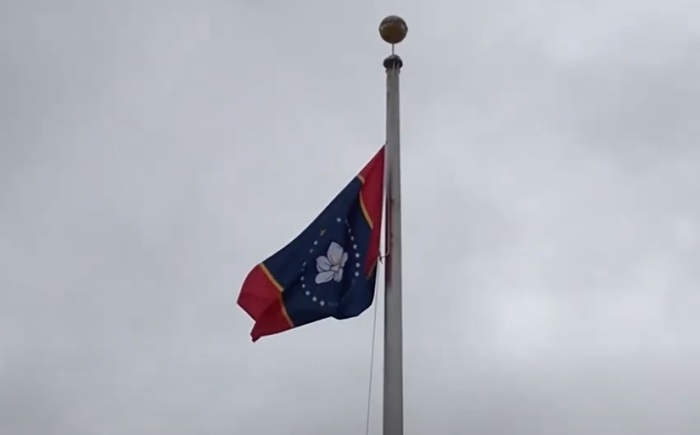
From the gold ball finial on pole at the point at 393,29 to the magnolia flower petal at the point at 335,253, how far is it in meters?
3.10

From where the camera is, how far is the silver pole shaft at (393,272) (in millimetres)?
12477

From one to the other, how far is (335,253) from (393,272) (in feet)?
2.83

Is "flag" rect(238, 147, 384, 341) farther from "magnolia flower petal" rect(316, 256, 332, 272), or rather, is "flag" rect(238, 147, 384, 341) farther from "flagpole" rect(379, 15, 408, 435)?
"flagpole" rect(379, 15, 408, 435)

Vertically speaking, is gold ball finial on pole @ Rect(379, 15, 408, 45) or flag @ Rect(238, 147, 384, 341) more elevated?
gold ball finial on pole @ Rect(379, 15, 408, 45)

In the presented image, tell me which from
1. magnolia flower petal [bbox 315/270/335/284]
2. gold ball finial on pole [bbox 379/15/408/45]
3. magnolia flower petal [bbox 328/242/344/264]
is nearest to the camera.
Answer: magnolia flower petal [bbox 315/270/335/284]

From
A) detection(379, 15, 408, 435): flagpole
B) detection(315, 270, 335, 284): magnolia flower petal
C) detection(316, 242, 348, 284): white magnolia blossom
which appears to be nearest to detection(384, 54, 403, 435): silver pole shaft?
detection(379, 15, 408, 435): flagpole

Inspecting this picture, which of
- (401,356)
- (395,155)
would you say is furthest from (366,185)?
(401,356)

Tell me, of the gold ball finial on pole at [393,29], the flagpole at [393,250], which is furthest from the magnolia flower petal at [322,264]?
the gold ball finial on pole at [393,29]

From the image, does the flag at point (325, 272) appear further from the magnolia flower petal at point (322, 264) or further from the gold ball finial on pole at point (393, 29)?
the gold ball finial on pole at point (393, 29)

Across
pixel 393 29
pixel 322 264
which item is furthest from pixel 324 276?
pixel 393 29

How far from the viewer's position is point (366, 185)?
14.0 metres

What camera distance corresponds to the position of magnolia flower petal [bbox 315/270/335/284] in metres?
13.5

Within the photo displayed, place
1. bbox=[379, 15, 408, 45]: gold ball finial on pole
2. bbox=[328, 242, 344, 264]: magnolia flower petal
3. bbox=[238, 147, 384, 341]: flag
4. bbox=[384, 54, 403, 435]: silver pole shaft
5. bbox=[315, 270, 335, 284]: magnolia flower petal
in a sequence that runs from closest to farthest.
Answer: bbox=[384, 54, 403, 435]: silver pole shaft
bbox=[238, 147, 384, 341]: flag
bbox=[315, 270, 335, 284]: magnolia flower petal
bbox=[328, 242, 344, 264]: magnolia flower petal
bbox=[379, 15, 408, 45]: gold ball finial on pole

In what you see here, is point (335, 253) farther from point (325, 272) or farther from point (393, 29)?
point (393, 29)
